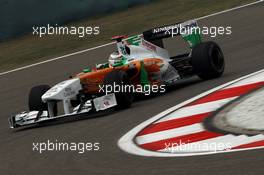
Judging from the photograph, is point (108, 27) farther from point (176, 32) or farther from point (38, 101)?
point (38, 101)

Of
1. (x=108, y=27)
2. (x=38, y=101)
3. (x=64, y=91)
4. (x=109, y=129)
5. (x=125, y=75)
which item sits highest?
(x=108, y=27)

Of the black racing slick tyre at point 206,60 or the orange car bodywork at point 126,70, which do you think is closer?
the orange car bodywork at point 126,70

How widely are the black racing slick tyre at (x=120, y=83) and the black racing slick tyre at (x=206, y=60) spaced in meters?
1.38

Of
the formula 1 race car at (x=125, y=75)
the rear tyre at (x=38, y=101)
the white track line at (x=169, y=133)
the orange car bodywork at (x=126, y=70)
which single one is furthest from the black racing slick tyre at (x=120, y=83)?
the white track line at (x=169, y=133)

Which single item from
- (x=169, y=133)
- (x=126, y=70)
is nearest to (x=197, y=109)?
(x=169, y=133)

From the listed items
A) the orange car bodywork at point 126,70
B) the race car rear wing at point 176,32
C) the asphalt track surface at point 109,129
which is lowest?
the asphalt track surface at point 109,129

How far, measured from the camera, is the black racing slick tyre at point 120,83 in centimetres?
1034

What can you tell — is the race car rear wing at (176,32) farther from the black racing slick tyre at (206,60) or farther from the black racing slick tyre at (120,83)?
the black racing slick tyre at (120,83)

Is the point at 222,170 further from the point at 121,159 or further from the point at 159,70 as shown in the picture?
the point at 159,70

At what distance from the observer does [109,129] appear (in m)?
9.30

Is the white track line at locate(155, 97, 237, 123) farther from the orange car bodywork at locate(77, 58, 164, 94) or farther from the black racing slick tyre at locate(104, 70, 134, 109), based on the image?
the orange car bodywork at locate(77, 58, 164, 94)

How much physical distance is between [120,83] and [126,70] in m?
0.68

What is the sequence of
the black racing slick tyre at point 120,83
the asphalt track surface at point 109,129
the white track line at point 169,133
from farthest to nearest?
the black racing slick tyre at point 120,83, the white track line at point 169,133, the asphalt track surface at point 109,129

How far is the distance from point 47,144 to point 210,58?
3.41 m
